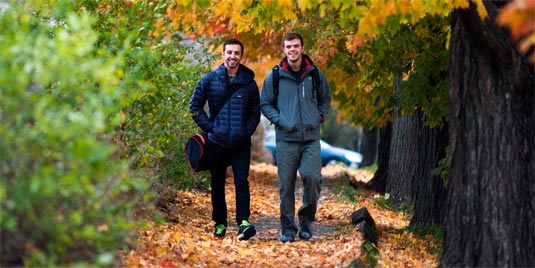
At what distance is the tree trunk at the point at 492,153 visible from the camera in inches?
289

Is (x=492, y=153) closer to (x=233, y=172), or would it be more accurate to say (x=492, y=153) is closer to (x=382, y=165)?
(x=233, y=172)

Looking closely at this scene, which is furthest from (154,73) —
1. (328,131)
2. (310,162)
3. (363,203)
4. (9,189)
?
(328,131)

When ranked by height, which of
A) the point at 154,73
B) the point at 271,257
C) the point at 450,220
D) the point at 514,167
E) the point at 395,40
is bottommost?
the point at 271,257

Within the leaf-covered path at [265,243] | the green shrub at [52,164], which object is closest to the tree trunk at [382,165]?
the leaf-covered path at [265,243]

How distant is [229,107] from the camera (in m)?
9.58

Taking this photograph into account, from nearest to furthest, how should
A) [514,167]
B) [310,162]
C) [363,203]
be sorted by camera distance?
1. [514,167]
2. [310,162]
3. [363,203]

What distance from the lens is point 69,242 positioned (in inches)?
213

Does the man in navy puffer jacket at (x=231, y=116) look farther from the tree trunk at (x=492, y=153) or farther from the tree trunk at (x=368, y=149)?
the tree trunk at (x=368, y=149)

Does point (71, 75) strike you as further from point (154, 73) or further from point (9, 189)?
point (154, 73)

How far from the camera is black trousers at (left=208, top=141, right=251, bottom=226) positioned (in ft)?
31.9

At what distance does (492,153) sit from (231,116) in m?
3.05

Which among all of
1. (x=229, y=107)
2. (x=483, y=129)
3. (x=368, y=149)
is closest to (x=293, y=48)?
(x=229, y=107)

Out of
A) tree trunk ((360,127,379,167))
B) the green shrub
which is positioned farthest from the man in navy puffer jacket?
tree trunk ((360,127,379,167))

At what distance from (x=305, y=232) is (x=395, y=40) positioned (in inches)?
88.9
